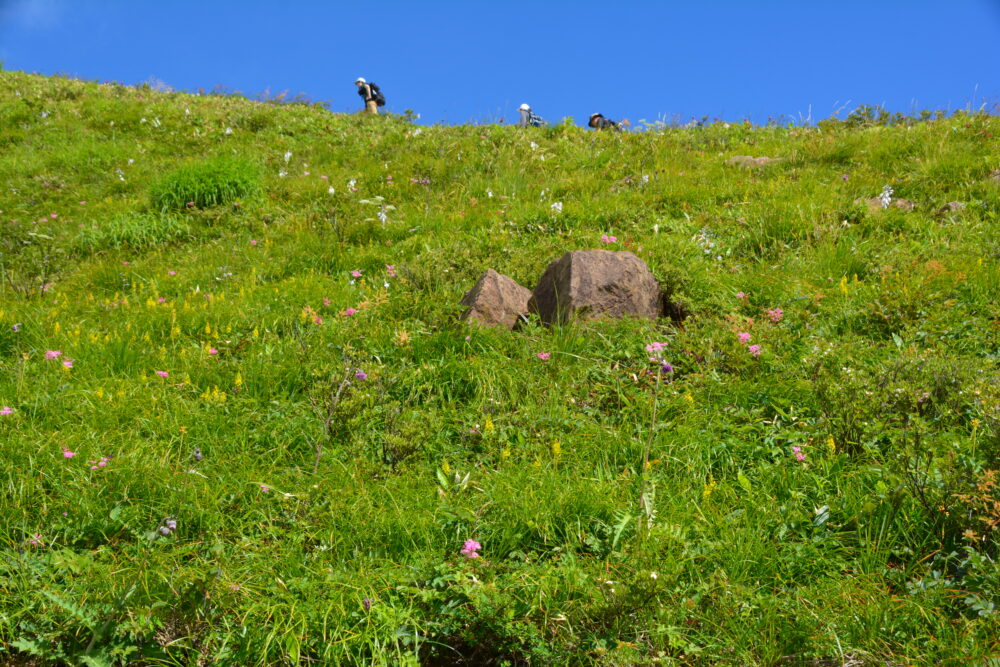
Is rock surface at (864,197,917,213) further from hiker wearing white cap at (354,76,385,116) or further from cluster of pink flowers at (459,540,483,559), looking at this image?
hiker wearing white cap at (354,76,385,116)

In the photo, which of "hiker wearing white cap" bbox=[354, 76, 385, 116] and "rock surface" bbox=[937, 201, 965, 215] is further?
"hiker wearing white cap" bbox=[354, 76, 385, 116]

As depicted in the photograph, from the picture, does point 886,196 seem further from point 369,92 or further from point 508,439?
point 369,92

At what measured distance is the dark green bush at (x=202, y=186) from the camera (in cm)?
945

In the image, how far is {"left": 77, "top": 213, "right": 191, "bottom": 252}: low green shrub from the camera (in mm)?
8461

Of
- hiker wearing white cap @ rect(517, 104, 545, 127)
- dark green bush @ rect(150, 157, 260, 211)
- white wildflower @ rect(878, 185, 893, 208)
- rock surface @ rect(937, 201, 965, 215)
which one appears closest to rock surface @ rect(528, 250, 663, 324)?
white wildflower @ rect(878, 185, 893, 208)

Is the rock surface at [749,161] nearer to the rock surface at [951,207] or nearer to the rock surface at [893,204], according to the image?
the rock surface at [893,204]

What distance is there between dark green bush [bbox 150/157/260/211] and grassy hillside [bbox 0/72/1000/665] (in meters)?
0.81

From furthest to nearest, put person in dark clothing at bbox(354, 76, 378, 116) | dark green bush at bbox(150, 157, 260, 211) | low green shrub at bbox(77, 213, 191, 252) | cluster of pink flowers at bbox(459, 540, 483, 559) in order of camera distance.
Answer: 1. person in dark clothing at bbox(354, 76, 378, 116)
2. dark green bush at bbox(150, 157, 260, 211)
3. low green shrub at bbox(77, 213, 191, 252)
4. cluster of pink flowers at bbox(459, 540, 483, 559)

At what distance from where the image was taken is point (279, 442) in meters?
4.19

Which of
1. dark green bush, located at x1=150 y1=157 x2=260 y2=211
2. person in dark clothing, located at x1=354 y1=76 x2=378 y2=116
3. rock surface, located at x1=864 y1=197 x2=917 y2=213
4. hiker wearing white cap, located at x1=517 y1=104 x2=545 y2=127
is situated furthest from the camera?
person in dark clothing, located at x1=354 y1=76 x2=378 y2=116

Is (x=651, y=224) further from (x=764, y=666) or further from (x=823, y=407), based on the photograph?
(x=764, y=666)

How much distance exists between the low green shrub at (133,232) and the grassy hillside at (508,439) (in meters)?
0.05

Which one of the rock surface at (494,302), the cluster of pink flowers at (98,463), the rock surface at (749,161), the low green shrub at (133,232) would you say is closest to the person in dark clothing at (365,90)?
the low green shrub at (133,232)

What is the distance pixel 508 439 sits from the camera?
13.8 ft
